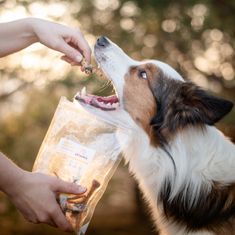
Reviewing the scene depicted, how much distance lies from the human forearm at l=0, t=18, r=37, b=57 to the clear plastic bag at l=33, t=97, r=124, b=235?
1.27 feet

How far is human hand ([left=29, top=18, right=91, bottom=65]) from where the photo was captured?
2.62m

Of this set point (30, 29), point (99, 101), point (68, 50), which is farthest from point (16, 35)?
point (99, 101)

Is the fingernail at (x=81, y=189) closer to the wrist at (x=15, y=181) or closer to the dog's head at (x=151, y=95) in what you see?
the wrist at (x=15, y=181)

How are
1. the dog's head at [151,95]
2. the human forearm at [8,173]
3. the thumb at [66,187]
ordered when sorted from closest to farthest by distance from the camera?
the human forearm at [8,173]
the thumb at [66,187]
the dog's head at [151,95]

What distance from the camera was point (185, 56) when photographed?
5.59 meters

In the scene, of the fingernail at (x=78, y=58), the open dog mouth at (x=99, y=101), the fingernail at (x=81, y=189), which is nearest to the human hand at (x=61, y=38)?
the fingernail at (x=78, y=58)

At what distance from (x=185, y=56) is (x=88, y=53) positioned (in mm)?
2999

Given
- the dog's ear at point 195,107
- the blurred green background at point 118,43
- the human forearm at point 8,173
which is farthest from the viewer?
the blurred green background at point 118,43

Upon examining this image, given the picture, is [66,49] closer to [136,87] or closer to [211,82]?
[136,87]

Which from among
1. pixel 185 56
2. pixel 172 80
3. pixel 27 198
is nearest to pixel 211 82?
pixel 185 56

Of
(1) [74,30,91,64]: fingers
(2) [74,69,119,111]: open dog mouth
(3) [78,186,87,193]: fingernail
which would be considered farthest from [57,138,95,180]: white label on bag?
(1) [74,30,91,64]: fingers

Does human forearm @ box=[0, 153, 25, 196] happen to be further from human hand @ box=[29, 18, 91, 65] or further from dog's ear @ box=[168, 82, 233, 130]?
dog's ear @ box=[168, 82, 233, 130]

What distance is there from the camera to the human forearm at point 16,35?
8.84ft

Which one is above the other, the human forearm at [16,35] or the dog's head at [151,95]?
the human forearm at [16,35]
